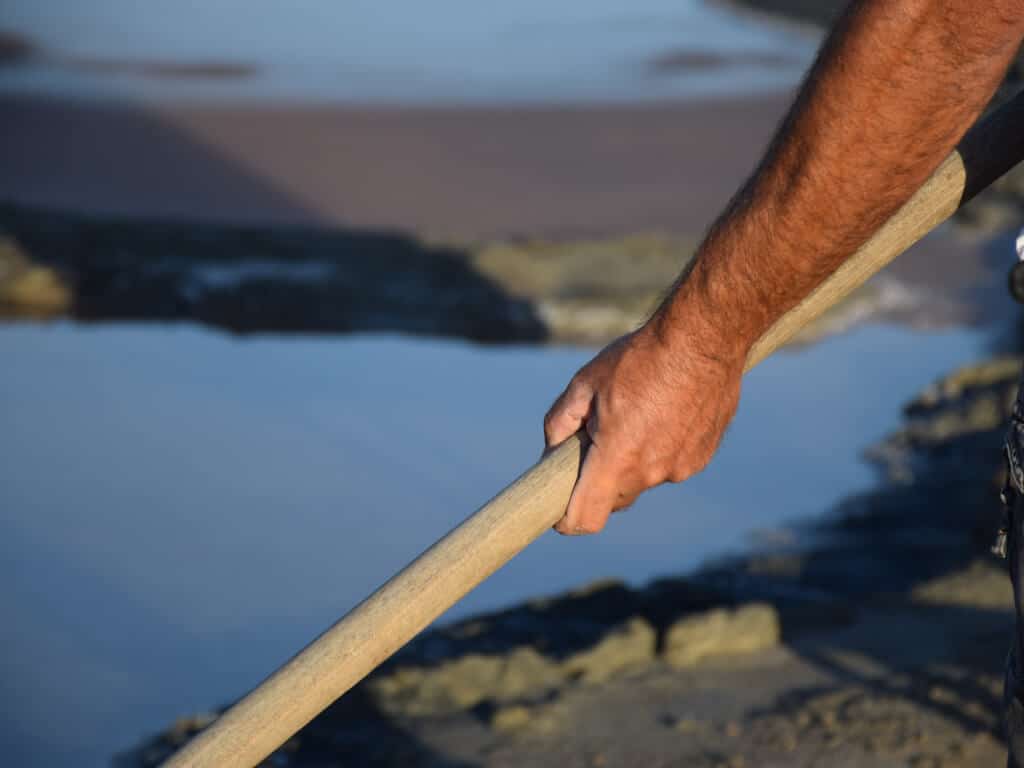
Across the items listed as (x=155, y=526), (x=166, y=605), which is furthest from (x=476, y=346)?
(x=166, y=605)

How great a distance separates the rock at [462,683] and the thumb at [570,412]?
1501 millimetres

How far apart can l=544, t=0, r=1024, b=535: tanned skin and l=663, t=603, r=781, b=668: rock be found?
1.62 m

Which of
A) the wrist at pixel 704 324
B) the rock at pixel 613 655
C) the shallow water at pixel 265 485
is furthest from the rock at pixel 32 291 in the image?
the wrist at pixel 704 324

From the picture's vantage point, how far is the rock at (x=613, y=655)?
9.17 ft

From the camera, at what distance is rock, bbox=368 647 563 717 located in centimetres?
270

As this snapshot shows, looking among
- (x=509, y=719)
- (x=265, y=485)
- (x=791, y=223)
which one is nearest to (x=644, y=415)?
(x=791, y=223)

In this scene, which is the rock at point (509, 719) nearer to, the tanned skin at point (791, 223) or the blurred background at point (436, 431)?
the blurred background at point (436, 431)

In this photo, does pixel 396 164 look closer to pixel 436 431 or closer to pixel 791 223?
pixel 436 431

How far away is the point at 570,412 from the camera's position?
129 centimetres

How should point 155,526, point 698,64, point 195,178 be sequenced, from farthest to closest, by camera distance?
point 698,64, point 195,178, point 155,526

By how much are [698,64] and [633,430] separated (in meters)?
9.80

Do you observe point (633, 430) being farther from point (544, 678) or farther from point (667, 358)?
point (544, 678)

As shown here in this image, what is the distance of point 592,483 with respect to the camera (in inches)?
48.9


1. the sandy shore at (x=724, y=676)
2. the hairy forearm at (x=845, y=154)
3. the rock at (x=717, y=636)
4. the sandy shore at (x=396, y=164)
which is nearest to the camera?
the hairy forearm at (x=845, y=154)
